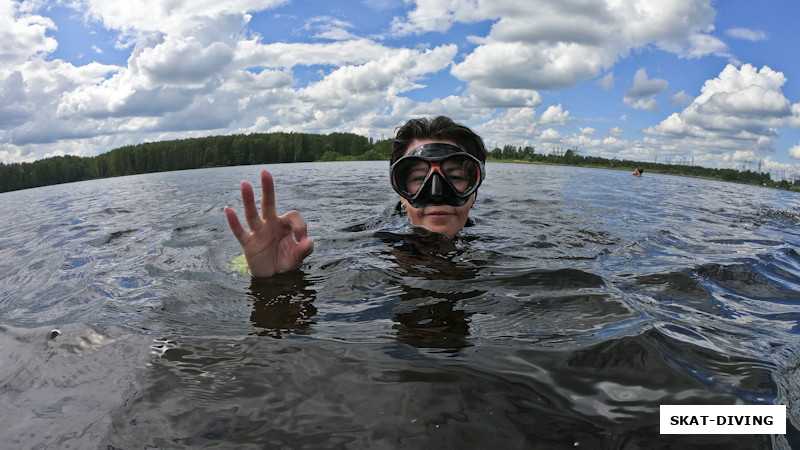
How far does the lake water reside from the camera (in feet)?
4.43

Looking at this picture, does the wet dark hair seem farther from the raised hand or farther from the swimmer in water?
the raised hand

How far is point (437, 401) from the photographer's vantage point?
4.77 feet

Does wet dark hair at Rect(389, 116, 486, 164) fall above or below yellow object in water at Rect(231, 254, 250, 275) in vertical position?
above

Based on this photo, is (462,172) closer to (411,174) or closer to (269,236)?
(411,174)

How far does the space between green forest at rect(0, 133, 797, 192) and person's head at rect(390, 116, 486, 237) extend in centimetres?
7320

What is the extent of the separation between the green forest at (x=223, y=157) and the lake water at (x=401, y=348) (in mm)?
74419

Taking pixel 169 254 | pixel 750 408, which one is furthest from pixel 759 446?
pixel 169 254

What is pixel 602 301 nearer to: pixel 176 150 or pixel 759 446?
pixel 759 446

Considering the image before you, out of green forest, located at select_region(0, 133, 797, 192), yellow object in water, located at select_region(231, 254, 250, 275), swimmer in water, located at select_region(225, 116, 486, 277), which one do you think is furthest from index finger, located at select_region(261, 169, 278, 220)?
green forest, located at select_region(0, 133, 797, 192)

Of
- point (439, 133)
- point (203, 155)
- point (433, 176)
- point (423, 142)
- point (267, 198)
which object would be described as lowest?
point (267, 198)

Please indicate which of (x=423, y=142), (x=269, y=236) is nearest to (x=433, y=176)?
(x=423, y=142)

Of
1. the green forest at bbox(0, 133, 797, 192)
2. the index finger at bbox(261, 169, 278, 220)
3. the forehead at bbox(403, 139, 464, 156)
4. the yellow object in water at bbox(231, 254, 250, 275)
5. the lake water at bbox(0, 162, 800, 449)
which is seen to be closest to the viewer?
the lake water at bbox(0, 162, 800, 449)

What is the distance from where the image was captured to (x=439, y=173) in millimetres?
3834

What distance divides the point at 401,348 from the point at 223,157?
359 ft
